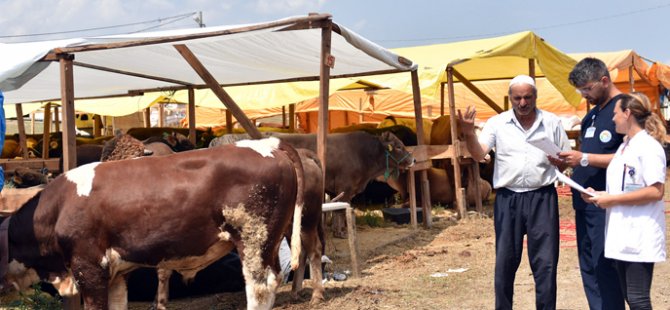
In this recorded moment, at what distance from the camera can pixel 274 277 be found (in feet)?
17.3

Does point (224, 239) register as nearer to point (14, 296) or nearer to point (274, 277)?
point (274, 277)

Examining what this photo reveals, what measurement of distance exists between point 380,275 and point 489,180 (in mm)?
8119

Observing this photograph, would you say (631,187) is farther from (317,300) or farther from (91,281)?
(91,281)

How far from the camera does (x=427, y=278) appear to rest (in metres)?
7.59

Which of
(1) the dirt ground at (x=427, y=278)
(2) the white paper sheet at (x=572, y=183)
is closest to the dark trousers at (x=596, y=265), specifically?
(2) the white paper sheet at (x=572, y=183)

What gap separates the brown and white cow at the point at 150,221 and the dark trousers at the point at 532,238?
1.60 meters

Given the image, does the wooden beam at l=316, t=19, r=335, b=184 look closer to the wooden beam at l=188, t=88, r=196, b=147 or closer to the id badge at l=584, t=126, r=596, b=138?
the id badge at l=584, t=126, r=596, b=138

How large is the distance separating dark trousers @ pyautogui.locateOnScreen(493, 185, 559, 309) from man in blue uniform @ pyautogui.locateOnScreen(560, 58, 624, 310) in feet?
0.63

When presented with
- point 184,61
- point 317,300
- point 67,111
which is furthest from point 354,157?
point 67,111

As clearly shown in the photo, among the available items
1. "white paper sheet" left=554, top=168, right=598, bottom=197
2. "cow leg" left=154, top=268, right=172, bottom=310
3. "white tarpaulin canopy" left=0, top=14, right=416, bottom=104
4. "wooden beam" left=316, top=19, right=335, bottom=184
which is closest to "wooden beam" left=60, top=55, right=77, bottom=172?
"white tarpaulin canopy" left=0, top=14, right=416, bottom=104

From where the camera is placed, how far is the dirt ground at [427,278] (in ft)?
21.3

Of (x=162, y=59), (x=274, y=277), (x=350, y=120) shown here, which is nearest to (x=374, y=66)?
(x=162, y=59)

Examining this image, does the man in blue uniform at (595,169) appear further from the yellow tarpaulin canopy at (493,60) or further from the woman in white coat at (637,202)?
the yellow tarpaulin canopy at (493,60)

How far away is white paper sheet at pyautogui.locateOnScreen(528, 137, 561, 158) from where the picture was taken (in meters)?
4.71
